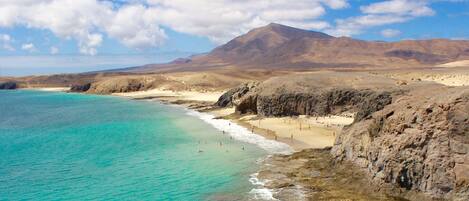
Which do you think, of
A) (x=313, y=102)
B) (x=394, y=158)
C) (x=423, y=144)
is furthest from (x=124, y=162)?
(x=313, y=102)

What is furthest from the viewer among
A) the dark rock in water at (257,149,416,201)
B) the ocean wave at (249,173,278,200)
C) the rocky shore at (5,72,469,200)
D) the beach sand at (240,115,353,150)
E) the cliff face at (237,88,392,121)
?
the cliff face at (237,88,392,121)

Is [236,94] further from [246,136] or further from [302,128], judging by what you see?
[246,136]

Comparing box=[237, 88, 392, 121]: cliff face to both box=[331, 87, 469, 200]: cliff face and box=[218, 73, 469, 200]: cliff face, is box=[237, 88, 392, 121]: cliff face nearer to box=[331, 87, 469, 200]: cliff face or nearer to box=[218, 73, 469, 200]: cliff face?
box=[218, 73, 469, 200]: cliff face

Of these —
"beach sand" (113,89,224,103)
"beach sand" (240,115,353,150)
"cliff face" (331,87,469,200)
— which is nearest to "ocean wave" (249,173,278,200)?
"cliff face" (331,87,469,200)

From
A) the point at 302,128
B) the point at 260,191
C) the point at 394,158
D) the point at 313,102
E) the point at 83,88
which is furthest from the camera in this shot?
the point at 83,88

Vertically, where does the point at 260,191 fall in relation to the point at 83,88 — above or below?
below

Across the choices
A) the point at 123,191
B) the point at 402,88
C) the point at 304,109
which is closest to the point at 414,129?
the point at 123,191
